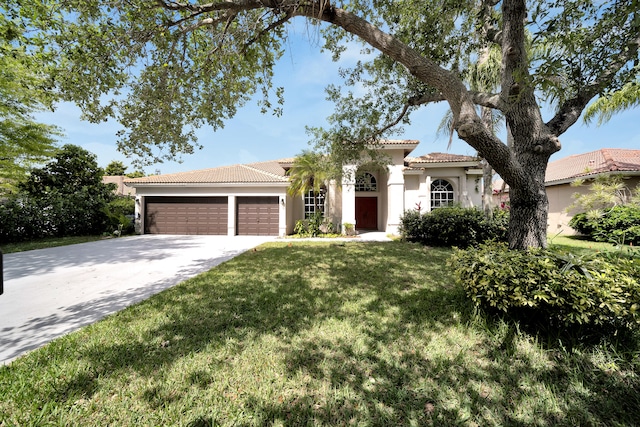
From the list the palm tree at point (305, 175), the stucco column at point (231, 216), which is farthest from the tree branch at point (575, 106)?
the stucco column at point (231, 216)

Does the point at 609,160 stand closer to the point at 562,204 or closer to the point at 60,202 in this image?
the point at 562,204

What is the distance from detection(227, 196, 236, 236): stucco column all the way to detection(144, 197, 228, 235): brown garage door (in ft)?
1.64

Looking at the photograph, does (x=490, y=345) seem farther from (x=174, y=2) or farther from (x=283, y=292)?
(x=174, y=2)

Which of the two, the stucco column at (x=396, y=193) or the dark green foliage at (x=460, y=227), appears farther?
the stucco column at (x=396, y=193)

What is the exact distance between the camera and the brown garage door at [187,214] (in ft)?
54.0

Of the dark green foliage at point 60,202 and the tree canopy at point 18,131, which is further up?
the tree canopy at point 18,131

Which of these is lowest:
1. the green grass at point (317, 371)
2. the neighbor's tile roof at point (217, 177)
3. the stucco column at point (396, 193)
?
the green grass at point (317, 371)

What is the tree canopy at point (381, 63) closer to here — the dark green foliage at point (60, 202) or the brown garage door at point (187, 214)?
the brown garage door at point (187, 214)

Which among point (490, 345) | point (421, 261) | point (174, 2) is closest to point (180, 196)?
point (174, 2)

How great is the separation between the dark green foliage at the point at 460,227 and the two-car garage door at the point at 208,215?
369 inches

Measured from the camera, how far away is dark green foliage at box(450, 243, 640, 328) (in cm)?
274

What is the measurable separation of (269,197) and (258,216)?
1501 millimetres

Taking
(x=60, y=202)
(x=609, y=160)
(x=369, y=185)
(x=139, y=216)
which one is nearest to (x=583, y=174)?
(x=609, y=160)

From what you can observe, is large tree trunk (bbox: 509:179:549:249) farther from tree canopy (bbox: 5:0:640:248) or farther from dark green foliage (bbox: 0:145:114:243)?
dark green foliage (bbox: 0:145:114:243)
